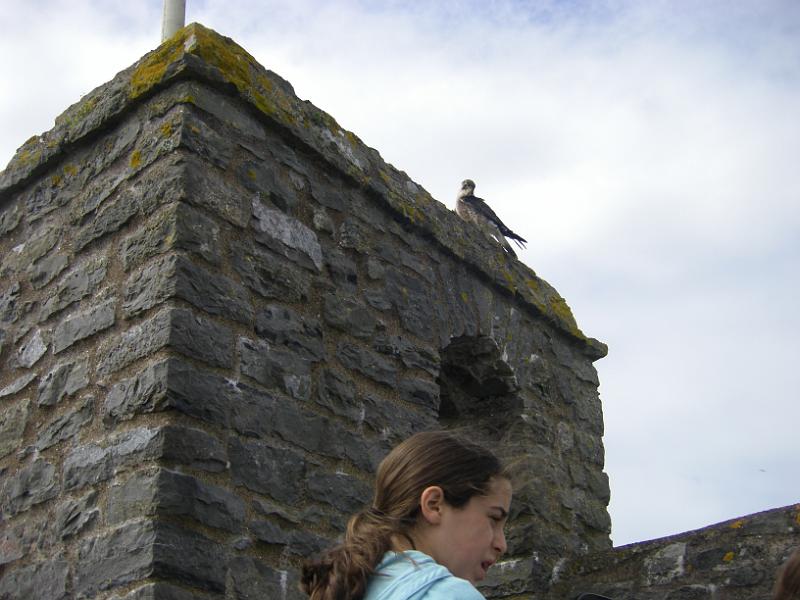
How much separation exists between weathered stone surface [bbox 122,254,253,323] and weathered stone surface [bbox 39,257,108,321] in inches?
9.3

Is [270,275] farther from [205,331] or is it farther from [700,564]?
[700,564]

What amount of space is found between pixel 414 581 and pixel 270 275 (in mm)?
2201

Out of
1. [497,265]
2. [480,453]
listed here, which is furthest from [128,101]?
[480,453]

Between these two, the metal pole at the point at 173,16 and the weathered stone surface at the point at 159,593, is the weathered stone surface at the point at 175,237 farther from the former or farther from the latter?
the metal pole at the point at 173,16

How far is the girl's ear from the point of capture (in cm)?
212

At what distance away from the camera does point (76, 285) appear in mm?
3922

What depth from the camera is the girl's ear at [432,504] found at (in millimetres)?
2115

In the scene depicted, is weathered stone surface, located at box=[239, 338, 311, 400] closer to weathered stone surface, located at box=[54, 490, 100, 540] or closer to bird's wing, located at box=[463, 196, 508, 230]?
weathered stone surface, located at box=[54, 490, 100, 540]

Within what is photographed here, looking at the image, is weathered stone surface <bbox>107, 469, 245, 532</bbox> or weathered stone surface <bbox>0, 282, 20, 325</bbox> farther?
weathered stone surface <bbox>0, 282, 20, 325</bbox>

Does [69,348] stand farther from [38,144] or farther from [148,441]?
[38,144]

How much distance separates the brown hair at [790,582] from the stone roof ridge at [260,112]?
263 cm

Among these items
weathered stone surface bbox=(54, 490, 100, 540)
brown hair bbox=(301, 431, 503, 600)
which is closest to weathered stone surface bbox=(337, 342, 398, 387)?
weathered stone surface bbox=(54, 490, 100, 540)

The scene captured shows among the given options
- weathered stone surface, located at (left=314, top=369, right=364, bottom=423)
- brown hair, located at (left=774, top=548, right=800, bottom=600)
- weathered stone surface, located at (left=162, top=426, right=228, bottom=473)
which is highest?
weathered stone surface, located at (left=314, top=369, right=364, bottom=423)

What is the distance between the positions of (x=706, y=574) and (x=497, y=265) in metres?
1.73
